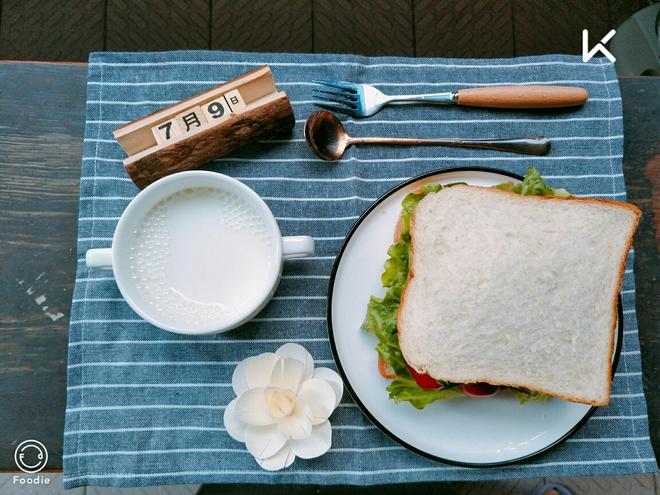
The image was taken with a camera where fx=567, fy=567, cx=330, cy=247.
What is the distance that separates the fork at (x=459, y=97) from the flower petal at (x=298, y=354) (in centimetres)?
42

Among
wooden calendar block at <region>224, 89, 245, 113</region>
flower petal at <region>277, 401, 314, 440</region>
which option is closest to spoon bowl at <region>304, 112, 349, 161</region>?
wooden calendar block at <region>224, 89, 245, 113</region>

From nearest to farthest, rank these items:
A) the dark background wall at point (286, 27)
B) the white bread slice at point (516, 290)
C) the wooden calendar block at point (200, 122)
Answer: the white bread slice at point (516, 290) → the wooden calendar block at point (200, 122) → the dark background wall at point (286, 27)

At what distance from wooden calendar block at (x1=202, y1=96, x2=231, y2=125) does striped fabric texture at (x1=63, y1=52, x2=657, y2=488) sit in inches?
3.5

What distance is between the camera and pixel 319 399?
897 mm

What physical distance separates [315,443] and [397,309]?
0.83ft

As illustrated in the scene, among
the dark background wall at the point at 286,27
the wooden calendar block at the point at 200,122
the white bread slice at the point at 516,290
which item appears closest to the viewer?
the white bread slice at the point at 516,290

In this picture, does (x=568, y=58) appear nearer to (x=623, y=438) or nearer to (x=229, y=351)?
(x=623, y=438)

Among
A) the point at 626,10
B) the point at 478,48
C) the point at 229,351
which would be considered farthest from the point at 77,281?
the point at 626,10

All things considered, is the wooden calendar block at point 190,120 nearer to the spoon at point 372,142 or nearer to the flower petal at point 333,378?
the spoon at point 372,142

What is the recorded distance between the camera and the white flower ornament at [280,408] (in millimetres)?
883

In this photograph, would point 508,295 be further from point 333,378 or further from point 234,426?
point 234,426

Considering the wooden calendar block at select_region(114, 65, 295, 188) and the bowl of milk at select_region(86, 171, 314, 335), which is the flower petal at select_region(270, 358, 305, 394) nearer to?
the bowl of milk at select_region(86, 171, 314, 335)

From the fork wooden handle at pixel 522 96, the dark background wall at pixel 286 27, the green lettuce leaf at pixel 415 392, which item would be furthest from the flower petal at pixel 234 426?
the dark background wall at pixel 286 27

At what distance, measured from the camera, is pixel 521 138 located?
98cm
